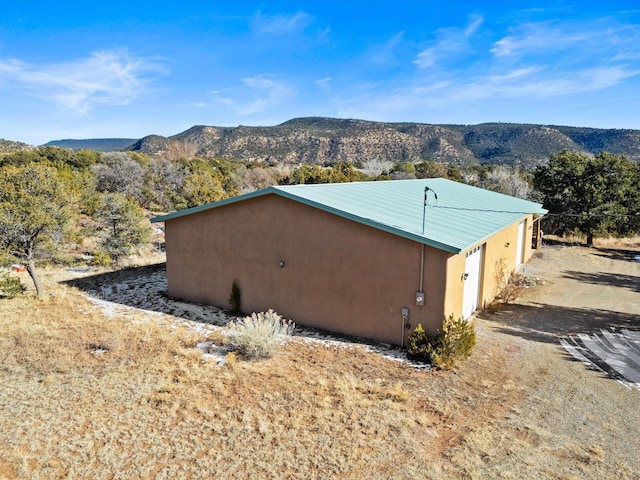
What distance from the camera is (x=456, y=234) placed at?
10703 millimetres

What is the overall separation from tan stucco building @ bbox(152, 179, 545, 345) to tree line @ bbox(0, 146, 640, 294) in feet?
12.8

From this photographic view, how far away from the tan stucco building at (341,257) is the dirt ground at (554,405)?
1565mm

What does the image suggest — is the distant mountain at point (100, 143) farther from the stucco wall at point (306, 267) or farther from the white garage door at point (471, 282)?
the white garage door at point (471, 282)

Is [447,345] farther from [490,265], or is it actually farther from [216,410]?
[490,265]

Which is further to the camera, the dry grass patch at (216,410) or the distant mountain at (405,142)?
the distant mountain at (405,142)

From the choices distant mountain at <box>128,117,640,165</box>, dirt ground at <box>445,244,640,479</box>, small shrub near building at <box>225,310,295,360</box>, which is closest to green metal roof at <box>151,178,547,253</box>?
dirt ground at <box>445,244,640,479</box>

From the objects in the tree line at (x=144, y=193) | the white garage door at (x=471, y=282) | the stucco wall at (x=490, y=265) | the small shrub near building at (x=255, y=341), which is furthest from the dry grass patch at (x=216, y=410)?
the tree line at (x=144, y=193)

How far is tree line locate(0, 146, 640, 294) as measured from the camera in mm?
13656

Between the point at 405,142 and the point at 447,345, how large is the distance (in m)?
67.3

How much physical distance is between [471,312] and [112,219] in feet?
59.5

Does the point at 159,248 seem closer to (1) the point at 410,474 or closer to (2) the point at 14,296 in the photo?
(2) the point at 14,296

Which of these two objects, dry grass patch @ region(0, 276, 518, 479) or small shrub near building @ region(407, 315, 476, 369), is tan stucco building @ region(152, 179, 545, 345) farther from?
dry grass patch @ region(0, 276, 518, 479)

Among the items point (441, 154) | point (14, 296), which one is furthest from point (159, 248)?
point (441, 154)

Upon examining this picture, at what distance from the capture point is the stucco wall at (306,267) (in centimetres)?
1030
